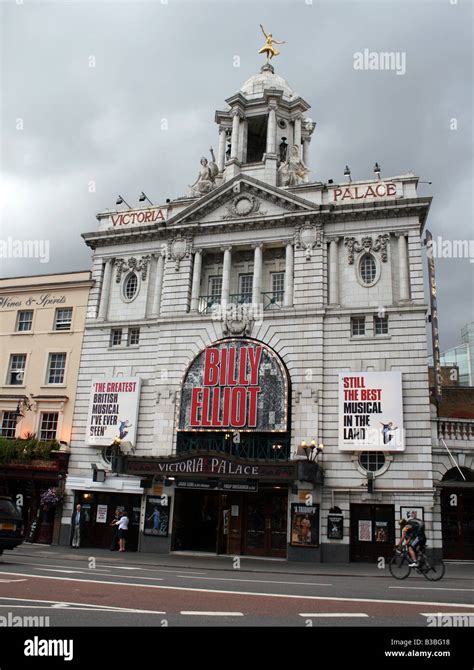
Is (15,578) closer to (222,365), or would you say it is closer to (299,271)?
(222,365)

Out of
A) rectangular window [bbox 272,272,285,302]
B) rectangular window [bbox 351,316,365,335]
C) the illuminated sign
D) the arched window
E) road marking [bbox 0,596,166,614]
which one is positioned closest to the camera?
road marking [bbox 0,596,166,614]

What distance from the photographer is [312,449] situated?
91.4ft

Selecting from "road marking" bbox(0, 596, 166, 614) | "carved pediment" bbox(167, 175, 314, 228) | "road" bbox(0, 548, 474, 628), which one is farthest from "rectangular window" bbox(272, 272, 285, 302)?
"road marking" bbox(0, 596, 166, 614)

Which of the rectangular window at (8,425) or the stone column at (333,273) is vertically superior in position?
the stone column at (333,273)

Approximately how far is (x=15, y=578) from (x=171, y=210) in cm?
2460

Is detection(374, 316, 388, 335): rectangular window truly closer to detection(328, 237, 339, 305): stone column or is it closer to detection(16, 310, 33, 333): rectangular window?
detection(328, 237, 339, 305): stone column

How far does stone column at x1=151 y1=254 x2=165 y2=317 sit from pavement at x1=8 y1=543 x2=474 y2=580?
518 inches

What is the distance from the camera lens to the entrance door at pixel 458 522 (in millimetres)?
26984

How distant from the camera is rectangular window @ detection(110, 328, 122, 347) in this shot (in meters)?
34.8

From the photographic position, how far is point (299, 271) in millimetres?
31453

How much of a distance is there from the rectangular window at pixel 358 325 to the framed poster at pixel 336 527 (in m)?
8.99

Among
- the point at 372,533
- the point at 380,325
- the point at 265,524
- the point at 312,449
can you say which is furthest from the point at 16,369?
the point at 372,533

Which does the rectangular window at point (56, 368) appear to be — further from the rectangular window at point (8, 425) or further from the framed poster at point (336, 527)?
the framed poster at point (336, 527)

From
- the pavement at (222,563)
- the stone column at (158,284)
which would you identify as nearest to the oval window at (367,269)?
the stone column at (158,284)
